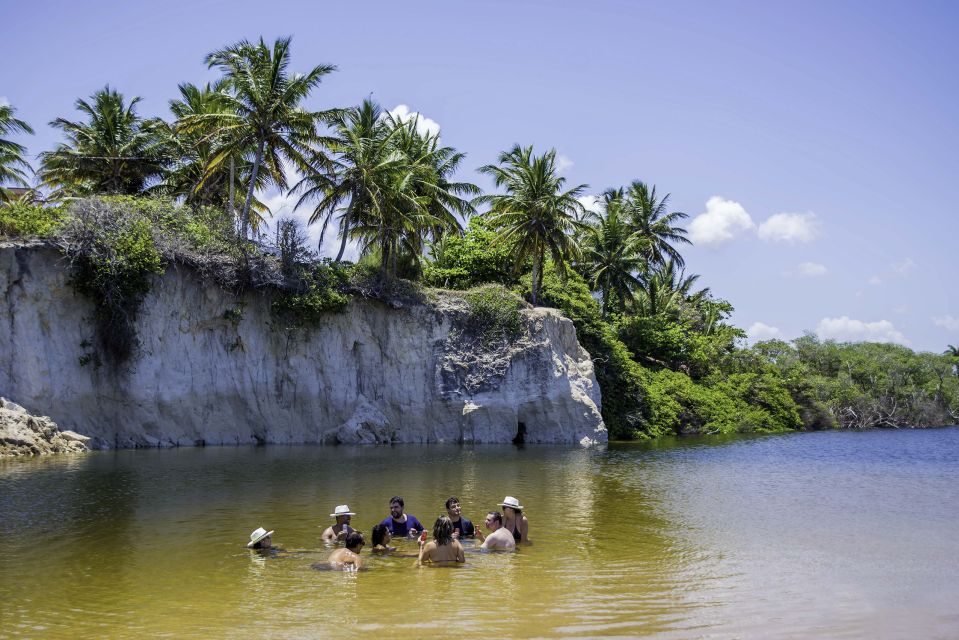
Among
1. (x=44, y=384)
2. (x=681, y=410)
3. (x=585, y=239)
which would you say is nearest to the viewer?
(x=44, y=384)

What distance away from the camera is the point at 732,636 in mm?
8688

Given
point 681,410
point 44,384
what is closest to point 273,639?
point 44,384

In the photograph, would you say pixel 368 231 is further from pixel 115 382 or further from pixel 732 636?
pixel 732 636

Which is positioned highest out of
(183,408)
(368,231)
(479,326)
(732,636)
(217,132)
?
(217,132)

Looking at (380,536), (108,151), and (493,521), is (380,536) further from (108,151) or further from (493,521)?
(108,151)

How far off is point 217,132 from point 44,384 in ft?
40.7

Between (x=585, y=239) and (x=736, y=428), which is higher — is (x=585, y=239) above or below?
above

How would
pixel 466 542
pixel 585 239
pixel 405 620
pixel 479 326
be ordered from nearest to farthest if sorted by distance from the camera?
1. pixel 405 620
2. pixel 466 542
3. pixel 479 326
4. pixel 585 239

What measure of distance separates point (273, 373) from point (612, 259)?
25.3 meters

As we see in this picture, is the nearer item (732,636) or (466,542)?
(732,636)

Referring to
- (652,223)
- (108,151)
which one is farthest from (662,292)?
(108,151)

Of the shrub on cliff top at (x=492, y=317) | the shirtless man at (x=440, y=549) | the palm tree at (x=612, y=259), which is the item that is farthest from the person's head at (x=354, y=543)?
the palm tree at (x=612, y=259)

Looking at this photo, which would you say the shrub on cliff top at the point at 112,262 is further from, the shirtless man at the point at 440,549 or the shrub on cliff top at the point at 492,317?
the shirtless man at the point at 440,549

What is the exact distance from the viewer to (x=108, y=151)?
3675cm
